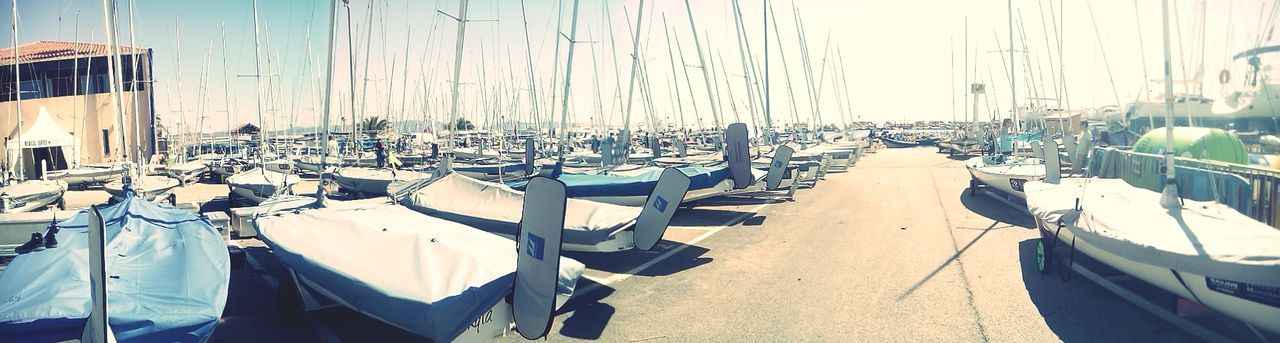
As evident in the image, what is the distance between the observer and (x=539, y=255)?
19.0 feet

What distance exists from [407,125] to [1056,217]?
2328 inches

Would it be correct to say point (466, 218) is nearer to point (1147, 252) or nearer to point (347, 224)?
point (347, 224)

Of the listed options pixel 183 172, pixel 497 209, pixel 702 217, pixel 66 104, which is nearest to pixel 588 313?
pixel 497 209

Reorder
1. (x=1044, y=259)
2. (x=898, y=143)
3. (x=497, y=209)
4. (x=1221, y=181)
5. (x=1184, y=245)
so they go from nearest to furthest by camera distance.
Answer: (x=1184, y=245) < (x=1044, y=259) < (x=1221, y=181) < (x=497, y=209) < (x=898, y=143)

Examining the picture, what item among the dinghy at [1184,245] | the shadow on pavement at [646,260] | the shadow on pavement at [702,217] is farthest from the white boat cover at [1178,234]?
the shadow on pavement at [702,217]

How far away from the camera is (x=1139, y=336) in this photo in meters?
6.37

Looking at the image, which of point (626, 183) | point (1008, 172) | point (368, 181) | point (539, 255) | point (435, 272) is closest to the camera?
point (539, 255)

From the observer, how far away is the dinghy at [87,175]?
24688mm

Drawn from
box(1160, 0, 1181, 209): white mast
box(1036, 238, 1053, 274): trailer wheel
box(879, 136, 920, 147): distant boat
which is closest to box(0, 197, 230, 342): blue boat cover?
box(1036, 238, 1053, 274): trailer wheel

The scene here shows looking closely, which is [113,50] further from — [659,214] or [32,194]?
[659,214]

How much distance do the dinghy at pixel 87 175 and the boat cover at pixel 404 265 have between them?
2200 cm

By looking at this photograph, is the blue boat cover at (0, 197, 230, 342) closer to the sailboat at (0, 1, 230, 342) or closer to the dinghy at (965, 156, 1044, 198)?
the sailboat at (0, 1, 230, 342)

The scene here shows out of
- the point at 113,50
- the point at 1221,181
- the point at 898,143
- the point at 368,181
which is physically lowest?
the point at 898,143

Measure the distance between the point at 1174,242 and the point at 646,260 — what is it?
21.9 ft
